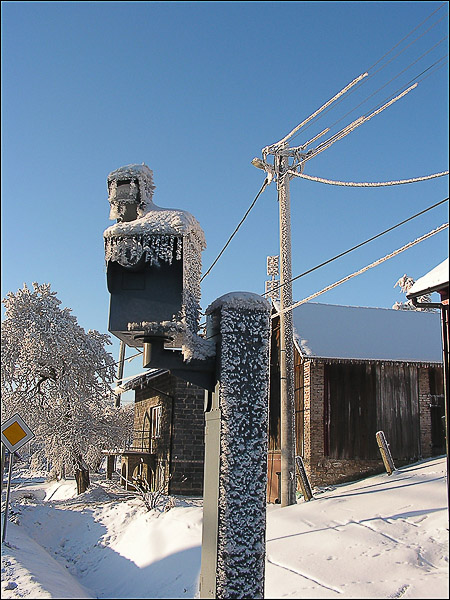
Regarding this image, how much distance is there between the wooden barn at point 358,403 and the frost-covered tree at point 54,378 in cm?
715

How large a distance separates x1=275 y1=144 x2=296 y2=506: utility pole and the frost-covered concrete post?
729 centimetres

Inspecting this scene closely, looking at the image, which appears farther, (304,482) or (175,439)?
(175,439)

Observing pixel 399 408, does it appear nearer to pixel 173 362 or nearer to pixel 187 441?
pixel 187 441

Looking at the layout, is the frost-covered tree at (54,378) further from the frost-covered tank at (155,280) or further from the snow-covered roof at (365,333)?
the frost-covered tank at (155,280)

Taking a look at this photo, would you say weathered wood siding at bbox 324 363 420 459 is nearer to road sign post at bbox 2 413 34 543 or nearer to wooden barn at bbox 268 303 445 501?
wooden barn at bbox 268 303 445 501

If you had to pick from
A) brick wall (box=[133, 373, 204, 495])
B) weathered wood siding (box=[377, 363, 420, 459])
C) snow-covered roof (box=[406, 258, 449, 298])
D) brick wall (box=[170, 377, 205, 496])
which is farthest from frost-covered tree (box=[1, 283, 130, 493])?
snow-covered roof (box=[406, 258, 449, 298])

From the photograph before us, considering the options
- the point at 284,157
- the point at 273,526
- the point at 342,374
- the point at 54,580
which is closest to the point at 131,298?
the point at 54,580

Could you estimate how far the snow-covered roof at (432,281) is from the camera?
6.44m

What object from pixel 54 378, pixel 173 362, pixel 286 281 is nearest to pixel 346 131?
pixel 286 281

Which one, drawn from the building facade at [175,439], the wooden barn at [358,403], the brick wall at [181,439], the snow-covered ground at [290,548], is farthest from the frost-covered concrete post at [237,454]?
the brick wall at [181,439]

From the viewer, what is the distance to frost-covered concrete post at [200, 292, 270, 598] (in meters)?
4.72

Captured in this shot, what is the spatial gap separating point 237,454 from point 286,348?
843 centimetres

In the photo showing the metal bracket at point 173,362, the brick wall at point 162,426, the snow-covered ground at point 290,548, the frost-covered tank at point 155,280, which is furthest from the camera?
the brick wall at point 162,426

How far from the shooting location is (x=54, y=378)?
67.4ft
